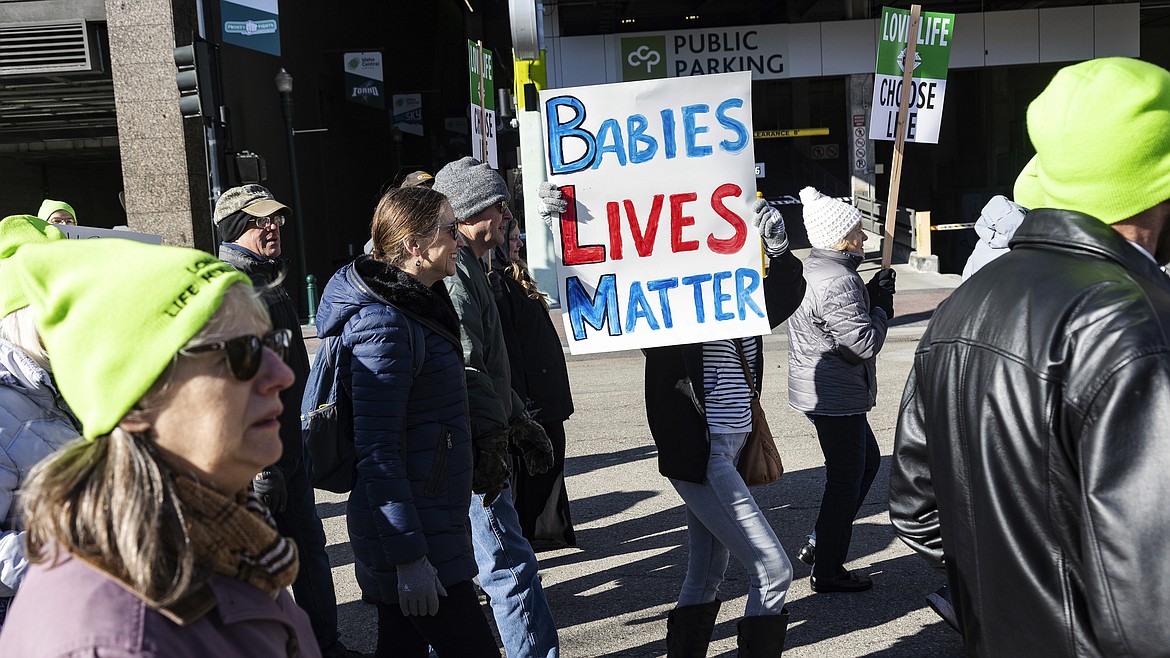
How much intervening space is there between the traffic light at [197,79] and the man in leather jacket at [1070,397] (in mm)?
9494

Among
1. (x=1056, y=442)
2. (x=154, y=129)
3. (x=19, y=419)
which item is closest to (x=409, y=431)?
(x=19, y=419)

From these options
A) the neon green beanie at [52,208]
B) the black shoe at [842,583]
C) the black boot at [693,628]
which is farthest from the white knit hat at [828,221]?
the neon green beanie at [52,208]

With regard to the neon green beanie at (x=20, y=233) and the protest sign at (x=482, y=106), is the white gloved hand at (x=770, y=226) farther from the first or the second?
the protest sign at (x=482, y=106)

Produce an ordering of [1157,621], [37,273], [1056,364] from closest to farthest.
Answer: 1. [37,273]
2. [1157,621]
3. [1056,364]

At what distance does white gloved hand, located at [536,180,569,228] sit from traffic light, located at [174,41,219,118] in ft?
23.4

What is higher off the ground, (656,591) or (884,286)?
(884,286)

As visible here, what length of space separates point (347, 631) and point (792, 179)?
79.4 feet

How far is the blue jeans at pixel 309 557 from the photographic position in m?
4.40

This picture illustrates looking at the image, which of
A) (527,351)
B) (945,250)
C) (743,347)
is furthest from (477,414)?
(945,250)

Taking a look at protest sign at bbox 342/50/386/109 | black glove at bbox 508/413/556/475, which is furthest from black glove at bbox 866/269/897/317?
protest sign at bbox 342/50/386/109

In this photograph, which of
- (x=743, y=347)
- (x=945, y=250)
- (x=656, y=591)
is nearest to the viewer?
(x=743, y=347)

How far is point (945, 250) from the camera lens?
2570cm

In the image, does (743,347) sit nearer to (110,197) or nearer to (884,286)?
(884,286)

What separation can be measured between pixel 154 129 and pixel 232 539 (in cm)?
1429
